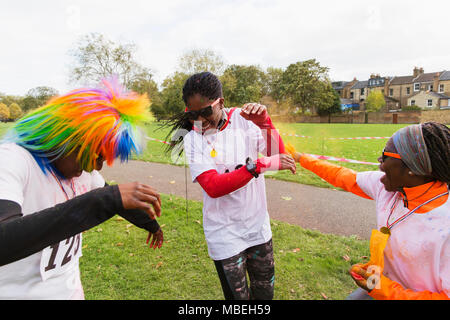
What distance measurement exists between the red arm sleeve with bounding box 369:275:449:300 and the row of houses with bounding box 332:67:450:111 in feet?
208

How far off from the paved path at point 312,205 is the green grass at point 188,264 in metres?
0.37

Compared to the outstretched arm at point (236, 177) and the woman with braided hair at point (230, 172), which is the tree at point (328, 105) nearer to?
the woman with braided hair at point (230, 172)

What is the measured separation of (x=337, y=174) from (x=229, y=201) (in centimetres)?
95

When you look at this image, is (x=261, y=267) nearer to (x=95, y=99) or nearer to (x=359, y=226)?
(x=95, y=99)

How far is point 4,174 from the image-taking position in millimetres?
1079

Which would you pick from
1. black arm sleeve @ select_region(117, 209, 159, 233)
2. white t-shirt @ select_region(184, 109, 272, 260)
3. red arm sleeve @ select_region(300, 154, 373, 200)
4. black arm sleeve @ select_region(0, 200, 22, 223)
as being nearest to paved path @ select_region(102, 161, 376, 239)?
red arm sleeve @ select_region(300, 154, 373, 200)

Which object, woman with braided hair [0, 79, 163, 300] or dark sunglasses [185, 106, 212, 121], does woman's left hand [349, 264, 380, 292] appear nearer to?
woman with braided hair [0, 79, 163, 300]

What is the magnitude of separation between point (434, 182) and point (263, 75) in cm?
7218

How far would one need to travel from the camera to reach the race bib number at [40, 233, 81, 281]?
1.34 meters

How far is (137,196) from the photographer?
1.12 m

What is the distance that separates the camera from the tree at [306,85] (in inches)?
2116

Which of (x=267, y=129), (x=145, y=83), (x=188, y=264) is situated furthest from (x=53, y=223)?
(x=145, y=83)

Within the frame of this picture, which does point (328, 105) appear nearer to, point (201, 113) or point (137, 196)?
point (201, 113)

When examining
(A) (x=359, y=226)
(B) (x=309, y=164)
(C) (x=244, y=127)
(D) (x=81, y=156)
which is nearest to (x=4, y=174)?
(D) (x=81, y=156)
